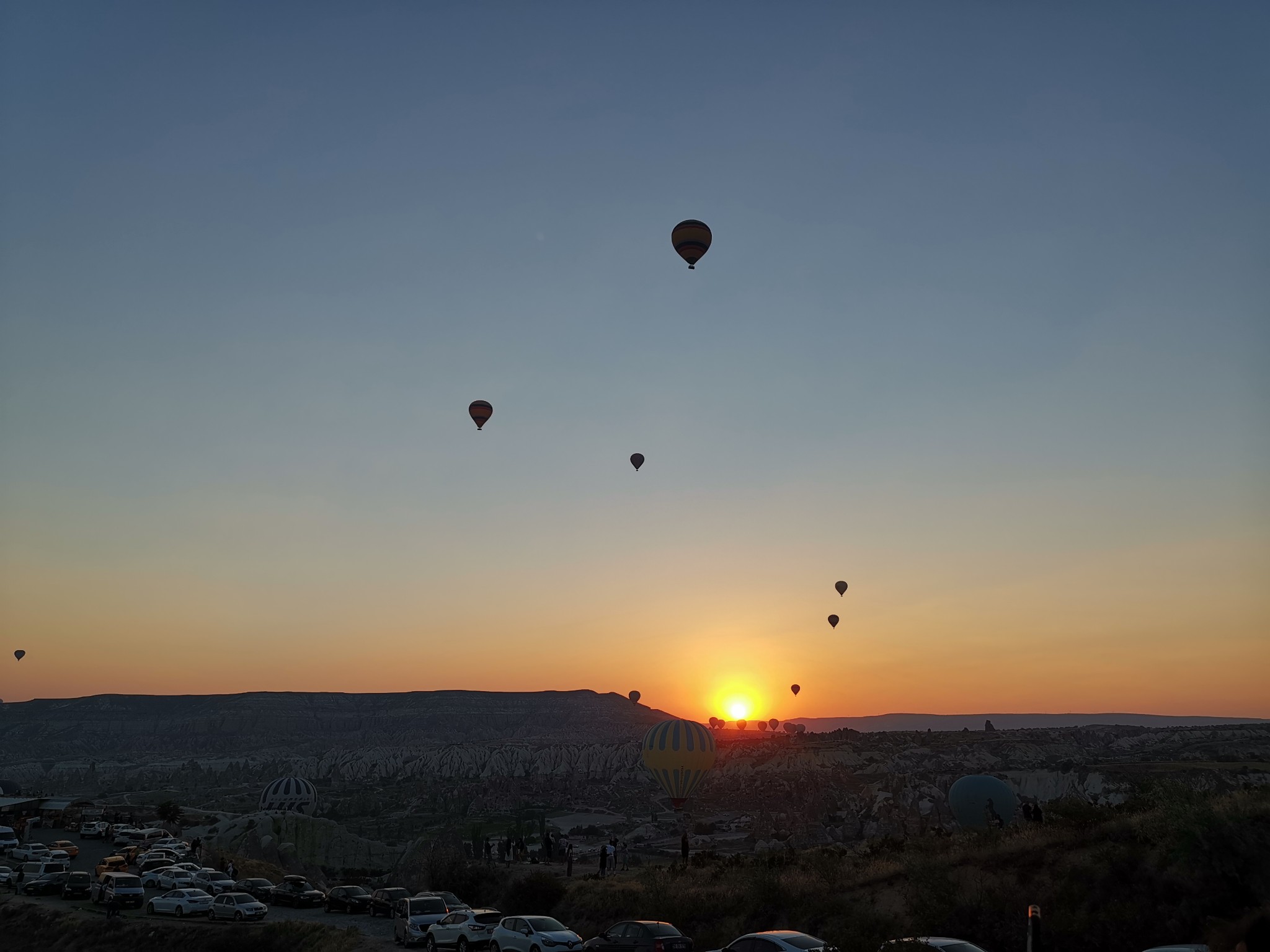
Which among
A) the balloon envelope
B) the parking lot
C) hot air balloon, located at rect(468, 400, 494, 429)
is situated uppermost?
hot air balloon, located at rect(468, 400, 494, 429)

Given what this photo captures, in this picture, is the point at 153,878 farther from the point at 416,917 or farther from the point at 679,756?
the point at 679,756

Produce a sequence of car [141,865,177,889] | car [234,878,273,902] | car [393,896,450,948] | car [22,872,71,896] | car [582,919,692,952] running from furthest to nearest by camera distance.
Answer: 1. car [141,865,177,889]
2. car [22,872,71,896]
3. car [234,878,273,902]
4. car [393,896,450,948]
5. car [582,919,692,952]

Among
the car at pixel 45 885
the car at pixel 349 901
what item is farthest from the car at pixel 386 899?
the car at pixel 45 885

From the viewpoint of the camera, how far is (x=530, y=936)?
25.2m

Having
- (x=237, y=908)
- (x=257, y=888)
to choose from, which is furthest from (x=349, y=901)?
(x=257, y=888)

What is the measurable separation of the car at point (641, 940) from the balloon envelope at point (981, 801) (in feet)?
71.1

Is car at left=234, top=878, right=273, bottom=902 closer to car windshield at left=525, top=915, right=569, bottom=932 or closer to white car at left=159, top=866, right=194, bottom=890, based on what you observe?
white car at left=159, top=866, right=194, bottom=890

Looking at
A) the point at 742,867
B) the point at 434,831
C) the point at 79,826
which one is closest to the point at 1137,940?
the point at 742,867

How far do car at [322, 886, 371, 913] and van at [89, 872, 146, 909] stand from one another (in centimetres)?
828

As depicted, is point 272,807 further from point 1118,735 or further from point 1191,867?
point 1118,735

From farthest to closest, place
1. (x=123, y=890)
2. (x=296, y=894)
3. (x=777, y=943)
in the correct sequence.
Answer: (x=296, y=894) < (x=123, y=890) < (x=777, y=943)

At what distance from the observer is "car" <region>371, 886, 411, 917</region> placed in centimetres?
3756

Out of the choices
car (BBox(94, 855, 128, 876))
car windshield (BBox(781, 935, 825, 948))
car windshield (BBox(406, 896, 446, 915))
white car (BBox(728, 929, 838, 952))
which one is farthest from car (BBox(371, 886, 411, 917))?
car windshield (BBox(781, 935, 825, 948))

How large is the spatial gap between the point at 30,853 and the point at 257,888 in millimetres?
19140
